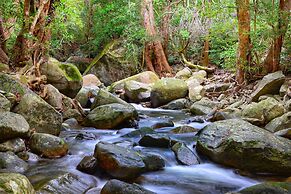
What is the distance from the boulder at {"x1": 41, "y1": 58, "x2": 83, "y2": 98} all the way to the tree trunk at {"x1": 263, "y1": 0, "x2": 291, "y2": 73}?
17.4ft

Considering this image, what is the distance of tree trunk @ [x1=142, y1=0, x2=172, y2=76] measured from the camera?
1412 centimetres

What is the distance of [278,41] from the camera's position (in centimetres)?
830

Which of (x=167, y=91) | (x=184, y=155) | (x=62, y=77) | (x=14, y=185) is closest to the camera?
(x=14, y=185)

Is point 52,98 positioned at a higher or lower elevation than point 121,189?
higher

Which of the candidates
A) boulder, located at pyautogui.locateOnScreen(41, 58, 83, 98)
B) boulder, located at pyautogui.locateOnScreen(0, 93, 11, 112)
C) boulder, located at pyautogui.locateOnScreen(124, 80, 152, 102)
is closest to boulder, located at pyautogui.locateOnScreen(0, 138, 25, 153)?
boulder, located at pyautogui.locateOnScreen(0, 93, 11, 112)

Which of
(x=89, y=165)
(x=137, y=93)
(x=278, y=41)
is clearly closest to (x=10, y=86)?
(x=89, y=165)

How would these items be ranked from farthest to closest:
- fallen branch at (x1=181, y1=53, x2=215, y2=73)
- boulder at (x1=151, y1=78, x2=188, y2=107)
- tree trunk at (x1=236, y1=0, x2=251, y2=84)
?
fallen branch at (x1=181, y1=53, x2=215, y2=73) → boulder at (x1=151, y1=78, x2=188, y2=107) → tree trunk at (x1=236, y1=0, x2=251, y2=84)

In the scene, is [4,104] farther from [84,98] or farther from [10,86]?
[84,98]

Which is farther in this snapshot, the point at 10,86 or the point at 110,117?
the point at 110,117

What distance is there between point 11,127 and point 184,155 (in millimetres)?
2679

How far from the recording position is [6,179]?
9.09 feet

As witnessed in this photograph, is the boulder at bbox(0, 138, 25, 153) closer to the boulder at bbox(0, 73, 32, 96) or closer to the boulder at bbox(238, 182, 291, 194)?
the boulder at bbox(0, 73, 32, 96)

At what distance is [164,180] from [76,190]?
1.23 meters

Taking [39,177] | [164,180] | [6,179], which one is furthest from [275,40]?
[6,179]
